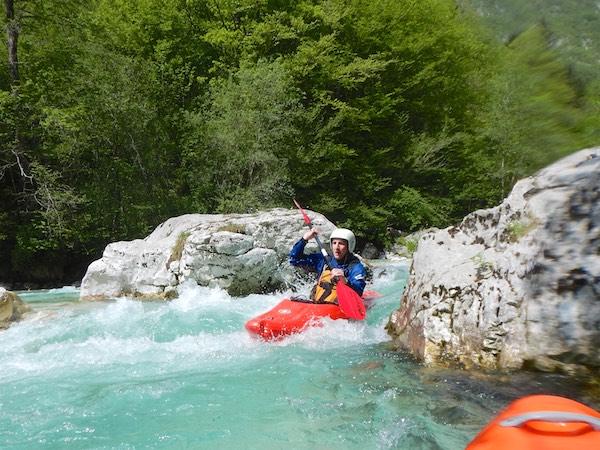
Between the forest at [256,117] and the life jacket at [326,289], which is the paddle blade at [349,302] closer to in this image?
the life jacket at [326,289]

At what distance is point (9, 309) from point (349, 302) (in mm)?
4682

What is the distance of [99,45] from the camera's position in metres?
14.8

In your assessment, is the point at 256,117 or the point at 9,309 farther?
the point at 256,117

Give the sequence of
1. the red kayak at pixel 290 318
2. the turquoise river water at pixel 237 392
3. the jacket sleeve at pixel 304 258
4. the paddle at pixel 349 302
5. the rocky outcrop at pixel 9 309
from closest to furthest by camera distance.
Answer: the turquoise river water at pixel 237 392, the red kayak at pixel 290 318, the paddle at pixel 349 302, the rocky outcrop at pixel 9 309, the jacket sleeve at pixel 304 258

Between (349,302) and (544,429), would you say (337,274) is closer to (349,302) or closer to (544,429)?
(349,302)

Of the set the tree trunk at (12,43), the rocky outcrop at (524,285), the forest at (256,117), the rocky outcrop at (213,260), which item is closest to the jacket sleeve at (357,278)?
the rocky outcrop at (524,285)

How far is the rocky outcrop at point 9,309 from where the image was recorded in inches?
264

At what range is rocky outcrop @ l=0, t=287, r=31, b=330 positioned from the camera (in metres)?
6.71

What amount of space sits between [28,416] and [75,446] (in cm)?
72

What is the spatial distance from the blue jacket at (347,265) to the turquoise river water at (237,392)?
54 cm

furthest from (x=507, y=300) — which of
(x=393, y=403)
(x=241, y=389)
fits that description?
(x=241, y=389)

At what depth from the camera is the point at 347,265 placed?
632cm

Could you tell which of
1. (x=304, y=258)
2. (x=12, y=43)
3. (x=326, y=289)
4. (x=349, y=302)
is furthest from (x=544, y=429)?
(x=12, y=43)

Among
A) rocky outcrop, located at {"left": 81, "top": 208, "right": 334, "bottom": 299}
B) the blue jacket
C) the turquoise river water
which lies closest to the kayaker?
the blue jacket
